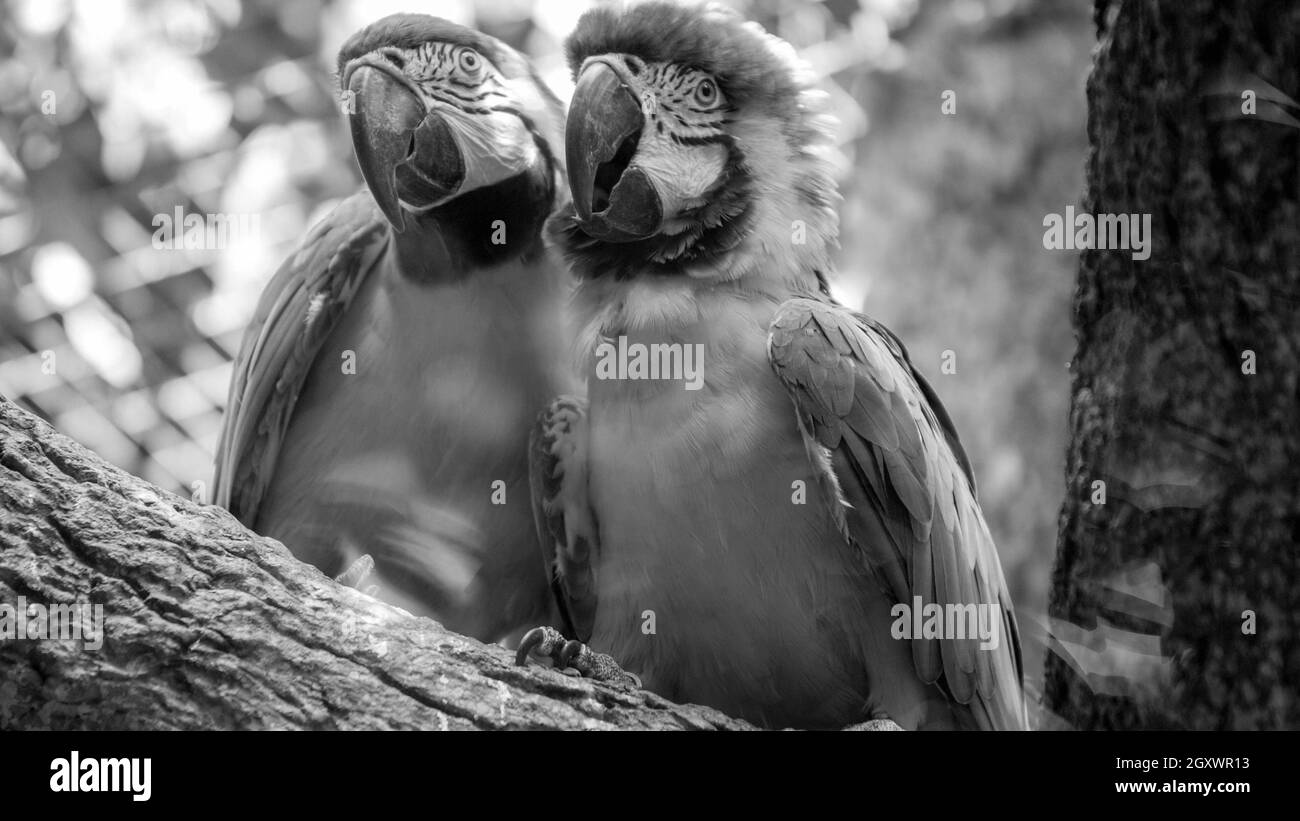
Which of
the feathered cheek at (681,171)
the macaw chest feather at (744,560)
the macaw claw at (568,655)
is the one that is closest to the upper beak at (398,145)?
the feathered cheek at (681,171)

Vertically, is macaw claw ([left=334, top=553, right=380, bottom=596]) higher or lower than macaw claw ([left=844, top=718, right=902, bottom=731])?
higher

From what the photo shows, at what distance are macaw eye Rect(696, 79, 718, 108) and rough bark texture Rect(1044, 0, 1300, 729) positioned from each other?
0.67 m

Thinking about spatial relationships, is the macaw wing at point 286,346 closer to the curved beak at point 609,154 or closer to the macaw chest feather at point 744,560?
the curved beak at point 609,154

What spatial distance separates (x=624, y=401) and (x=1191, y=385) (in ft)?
3.06

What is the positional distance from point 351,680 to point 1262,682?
4.26 ft

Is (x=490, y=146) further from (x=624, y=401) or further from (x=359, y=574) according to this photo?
(x=359, y=574)

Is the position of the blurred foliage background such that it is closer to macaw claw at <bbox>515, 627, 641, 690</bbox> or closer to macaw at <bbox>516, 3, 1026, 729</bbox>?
macaw at <bbox>516, 3, 1026, 729</bbox>

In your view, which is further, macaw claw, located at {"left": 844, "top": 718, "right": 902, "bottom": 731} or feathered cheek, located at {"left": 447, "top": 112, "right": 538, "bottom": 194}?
feathered cheek, located at {"left": 447, "top": 112, "right": 538, "bottom": 194}

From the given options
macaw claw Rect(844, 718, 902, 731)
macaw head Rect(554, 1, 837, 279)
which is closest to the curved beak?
macaw head Rect(554, 1, 837, 279)

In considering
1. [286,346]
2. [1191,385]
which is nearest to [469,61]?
[286,346]

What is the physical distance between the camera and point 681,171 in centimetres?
211

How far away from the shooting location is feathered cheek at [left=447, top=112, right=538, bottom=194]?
2268 millimetres
